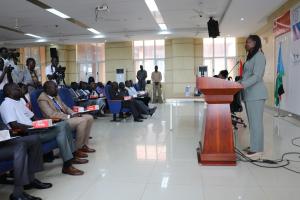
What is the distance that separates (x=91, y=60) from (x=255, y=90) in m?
14.9

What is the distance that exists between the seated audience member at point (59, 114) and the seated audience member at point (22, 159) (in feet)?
3.14

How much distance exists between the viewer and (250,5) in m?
8.68

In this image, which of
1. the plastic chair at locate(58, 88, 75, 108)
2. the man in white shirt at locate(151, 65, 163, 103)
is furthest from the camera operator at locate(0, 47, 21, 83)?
the man in white shirt at locate(151, 65, 163, 103)

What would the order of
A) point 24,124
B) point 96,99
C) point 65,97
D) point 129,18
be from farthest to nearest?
point 129,18, point 96,99, point 65,97, point 24,124

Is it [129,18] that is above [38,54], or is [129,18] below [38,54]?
above

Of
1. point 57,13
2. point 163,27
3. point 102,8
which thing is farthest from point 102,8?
point 163,27

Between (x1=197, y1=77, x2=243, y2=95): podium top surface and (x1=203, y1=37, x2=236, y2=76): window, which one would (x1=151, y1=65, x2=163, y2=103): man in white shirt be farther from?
(x1=197, y1=77, x2=243, y2=95): podium top surface

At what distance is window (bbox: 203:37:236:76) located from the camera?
16188 mm

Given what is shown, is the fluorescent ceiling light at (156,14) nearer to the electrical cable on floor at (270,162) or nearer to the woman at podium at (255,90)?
the woman at podium at (255,90)

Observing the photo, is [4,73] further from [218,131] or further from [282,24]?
[282,24]

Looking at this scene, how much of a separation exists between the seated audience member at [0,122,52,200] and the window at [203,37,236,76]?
14325 mm

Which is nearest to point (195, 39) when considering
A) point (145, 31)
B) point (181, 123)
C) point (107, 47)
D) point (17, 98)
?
point (145, 31)

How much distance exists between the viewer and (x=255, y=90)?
3744 mm

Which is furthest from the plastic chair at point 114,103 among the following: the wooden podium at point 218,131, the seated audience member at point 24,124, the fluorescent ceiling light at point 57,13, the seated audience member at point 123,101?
the wooden podium at point 218,131
